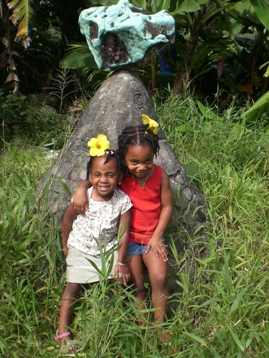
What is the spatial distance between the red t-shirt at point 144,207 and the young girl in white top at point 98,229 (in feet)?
0.25

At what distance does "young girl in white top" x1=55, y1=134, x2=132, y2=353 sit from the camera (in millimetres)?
2824

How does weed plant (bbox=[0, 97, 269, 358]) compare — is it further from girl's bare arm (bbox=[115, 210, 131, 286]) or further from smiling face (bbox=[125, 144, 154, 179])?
smiling face (bbox=[125, 144, 154, 179])

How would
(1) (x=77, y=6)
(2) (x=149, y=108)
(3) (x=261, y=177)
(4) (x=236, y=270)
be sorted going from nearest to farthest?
(4) (x=236, y=270)
(2) (x=149, y=108)
(3) (x=261, y=177)
(1) (x=77, y=6)

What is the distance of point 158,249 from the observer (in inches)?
114

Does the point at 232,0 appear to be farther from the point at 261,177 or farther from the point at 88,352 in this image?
the point at 88,352

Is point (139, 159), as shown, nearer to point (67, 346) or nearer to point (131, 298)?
point (131, 298)

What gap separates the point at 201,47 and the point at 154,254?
438cm

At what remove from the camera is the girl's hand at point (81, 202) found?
2.89 metres

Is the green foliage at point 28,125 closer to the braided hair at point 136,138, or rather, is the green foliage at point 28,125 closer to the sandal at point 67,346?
the braided hair at point 136,138

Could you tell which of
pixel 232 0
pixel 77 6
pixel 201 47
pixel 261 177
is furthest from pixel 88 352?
pixel 77 6

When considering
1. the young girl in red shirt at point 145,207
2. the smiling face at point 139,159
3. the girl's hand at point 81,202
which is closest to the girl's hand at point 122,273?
the young girl in red shirt at point 145,207

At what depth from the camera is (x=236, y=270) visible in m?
3.14

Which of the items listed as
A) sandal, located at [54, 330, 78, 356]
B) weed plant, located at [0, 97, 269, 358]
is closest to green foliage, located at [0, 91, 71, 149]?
weed plant, located at [0, 97, 269, 358]

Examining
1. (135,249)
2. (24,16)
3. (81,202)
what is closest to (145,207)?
(135,249)
